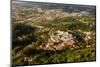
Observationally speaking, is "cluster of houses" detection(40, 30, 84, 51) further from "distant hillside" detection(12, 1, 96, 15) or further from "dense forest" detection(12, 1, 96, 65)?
"distant hillside" detection(12, 1, 96, 15)

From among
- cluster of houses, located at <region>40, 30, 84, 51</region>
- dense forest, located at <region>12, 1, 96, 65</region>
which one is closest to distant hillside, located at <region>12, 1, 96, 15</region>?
dense forest, located at <region>12, 1, 96, 65</region>

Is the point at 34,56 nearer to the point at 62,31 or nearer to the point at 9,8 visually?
the point at 62,31

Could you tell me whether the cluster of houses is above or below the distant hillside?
below

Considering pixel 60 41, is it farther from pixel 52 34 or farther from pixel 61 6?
pixel 61 6

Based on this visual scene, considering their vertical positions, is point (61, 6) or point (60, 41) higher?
point (61, 6)

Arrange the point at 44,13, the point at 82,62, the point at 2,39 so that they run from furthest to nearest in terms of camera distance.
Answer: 1. the point at 82,62
2. the point at 44,13
3. the point at 2,39

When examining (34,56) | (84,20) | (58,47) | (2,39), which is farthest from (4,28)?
(84,20)

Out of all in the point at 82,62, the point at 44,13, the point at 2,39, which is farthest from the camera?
the point at 82,62

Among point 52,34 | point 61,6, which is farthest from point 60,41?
point 61,6
